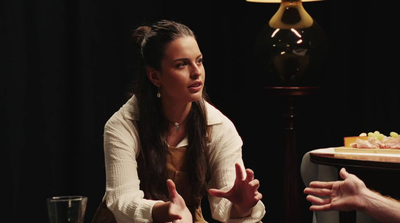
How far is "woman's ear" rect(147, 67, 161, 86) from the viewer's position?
2461 millimetres

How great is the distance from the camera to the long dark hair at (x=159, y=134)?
2389 millimetres

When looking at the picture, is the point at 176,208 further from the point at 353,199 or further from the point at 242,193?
the point at 353,199

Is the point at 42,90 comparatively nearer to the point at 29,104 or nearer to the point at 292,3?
the point at 29,104

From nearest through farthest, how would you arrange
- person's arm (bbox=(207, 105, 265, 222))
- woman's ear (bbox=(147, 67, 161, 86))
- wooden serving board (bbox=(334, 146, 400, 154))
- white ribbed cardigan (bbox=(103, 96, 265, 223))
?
white ribbed cardigan (bbox=(103, 96, 265, 223))
person's arm (bbox=(207, 105, 265, 222))
woman's ear (bbox=(147, 67, 161, 86))
wooden serving board (bbox=(334, 146, 400, 154))

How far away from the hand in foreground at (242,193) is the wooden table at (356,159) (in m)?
0.51

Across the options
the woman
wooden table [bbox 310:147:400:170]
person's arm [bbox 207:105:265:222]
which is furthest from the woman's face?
wooden table [bbox 310:147:400:170]

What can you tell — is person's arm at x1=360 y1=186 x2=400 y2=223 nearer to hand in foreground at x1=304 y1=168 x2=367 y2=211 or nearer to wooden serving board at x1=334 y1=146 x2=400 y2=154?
hand in foreground at x1=304 y1=168 x2=367 y2=211

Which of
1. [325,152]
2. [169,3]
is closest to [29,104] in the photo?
[169,3]

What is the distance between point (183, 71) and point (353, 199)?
833mm

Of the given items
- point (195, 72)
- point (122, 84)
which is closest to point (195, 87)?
point (195, 72)

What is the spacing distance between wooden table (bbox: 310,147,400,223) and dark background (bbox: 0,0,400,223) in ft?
3.96

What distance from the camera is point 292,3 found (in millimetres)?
3312

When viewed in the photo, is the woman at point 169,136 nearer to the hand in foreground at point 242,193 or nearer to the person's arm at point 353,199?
the hand in foreground at point 242,193

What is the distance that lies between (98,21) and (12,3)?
0.57 m
